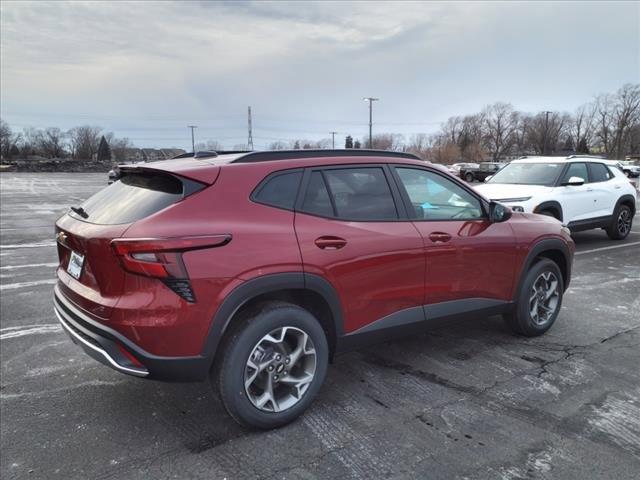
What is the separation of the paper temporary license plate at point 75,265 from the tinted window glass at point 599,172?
998cm

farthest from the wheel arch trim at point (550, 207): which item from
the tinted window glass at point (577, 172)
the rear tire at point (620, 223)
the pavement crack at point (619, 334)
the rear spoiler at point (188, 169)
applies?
the rear spoiler at point (188, 169)

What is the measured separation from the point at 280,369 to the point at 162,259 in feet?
3.35

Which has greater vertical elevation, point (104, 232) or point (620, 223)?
point (104, 232)

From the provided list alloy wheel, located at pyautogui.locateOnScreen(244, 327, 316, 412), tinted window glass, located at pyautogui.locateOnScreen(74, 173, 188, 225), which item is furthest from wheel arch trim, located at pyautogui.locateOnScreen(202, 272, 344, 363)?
tinted window glass, located at pyautogui.locateOnScreen(74, 173, 188, 225)

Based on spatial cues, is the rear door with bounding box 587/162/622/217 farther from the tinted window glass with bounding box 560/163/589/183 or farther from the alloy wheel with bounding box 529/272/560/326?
the alloy wheel with bounding box 529/272/560/326

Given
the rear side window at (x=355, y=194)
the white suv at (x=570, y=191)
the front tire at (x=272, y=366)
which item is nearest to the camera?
the front tire at (x=272, y=366)

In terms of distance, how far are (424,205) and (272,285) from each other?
5.04 ft

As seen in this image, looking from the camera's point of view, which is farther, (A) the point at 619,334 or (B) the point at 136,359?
(A) the point at 619,334

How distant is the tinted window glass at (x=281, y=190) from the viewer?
311 centimetres

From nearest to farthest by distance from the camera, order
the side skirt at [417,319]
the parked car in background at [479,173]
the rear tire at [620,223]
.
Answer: the side skirt at [417,319]
the rear tire at [620,223]
the parked car in background at [479,173]

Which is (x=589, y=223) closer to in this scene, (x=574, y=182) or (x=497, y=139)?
(x=574, y=182)

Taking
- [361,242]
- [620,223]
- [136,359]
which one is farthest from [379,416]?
[620,223]

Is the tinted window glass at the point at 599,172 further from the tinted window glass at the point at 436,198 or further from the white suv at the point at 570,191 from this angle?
the tinted window glass at the point at 436,198

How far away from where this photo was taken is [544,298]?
483cm
